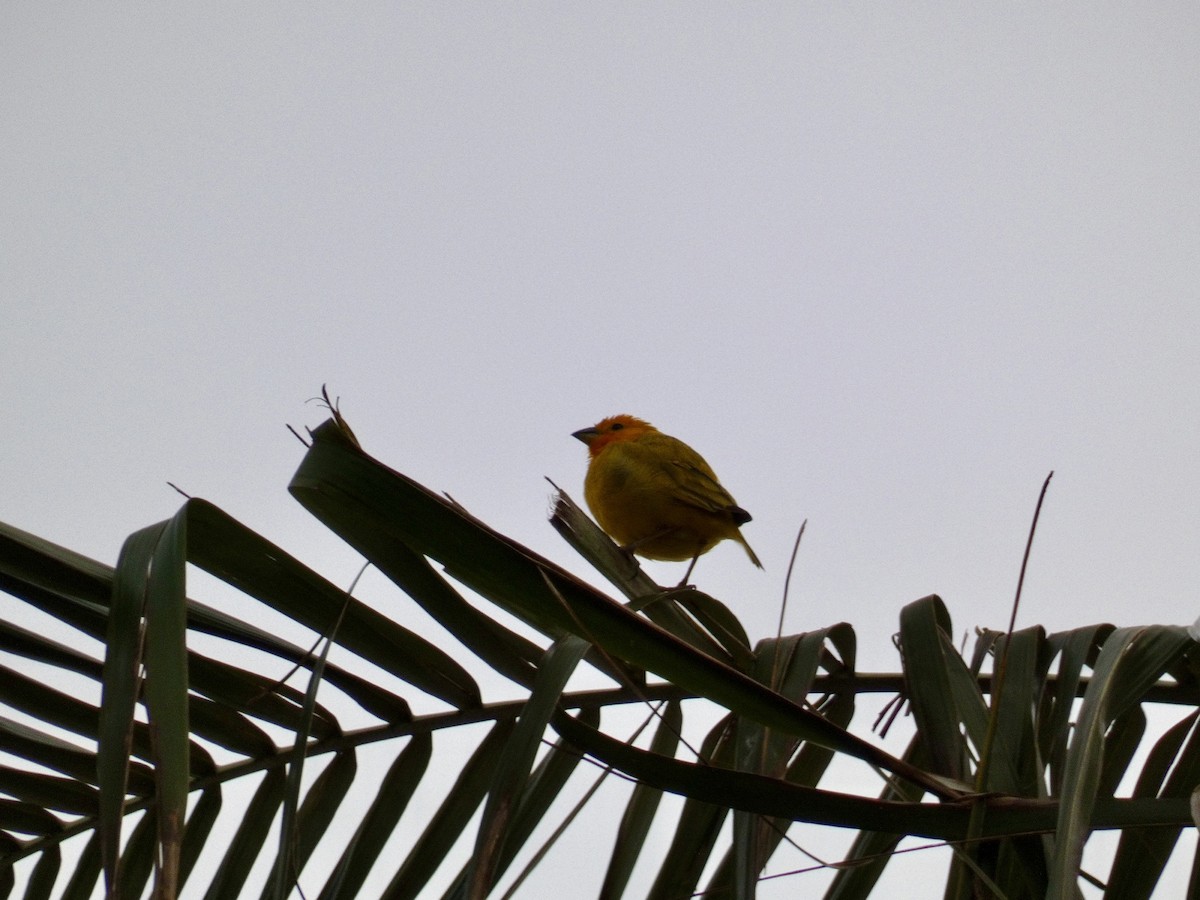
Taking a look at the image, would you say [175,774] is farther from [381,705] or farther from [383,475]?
Result: [381,705]

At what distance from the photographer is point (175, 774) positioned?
822 mm

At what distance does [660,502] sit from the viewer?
4.05m

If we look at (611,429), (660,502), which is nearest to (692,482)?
(660,502)

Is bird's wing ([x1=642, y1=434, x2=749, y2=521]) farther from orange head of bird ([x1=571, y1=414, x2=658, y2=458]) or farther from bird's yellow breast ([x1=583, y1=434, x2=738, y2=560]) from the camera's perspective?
orange head of bird ([x1=571, y1=414, x2=658, y2=458])

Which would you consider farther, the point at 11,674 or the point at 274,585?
the point at 11,674

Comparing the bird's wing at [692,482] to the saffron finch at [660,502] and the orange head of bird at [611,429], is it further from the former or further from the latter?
the orange head of bird at [611,429]

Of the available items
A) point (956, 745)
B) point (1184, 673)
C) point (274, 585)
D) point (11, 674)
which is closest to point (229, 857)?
point (11, 674)

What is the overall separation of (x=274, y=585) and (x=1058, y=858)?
84 cm

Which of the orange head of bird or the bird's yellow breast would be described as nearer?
the bird's yellow breast

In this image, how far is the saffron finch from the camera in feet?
13.3

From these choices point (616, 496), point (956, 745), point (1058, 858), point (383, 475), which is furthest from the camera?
point (616, 496)

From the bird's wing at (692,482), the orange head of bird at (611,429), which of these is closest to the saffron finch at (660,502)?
the bird's wing at (692,482)

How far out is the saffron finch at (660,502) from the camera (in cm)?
404

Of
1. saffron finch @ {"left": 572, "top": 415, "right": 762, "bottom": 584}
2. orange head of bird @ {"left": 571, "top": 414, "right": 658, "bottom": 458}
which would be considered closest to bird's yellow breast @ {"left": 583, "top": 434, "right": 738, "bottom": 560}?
saffron finch @ {"left": 572, "top": 415, "right": 762, "bottom": 584}
